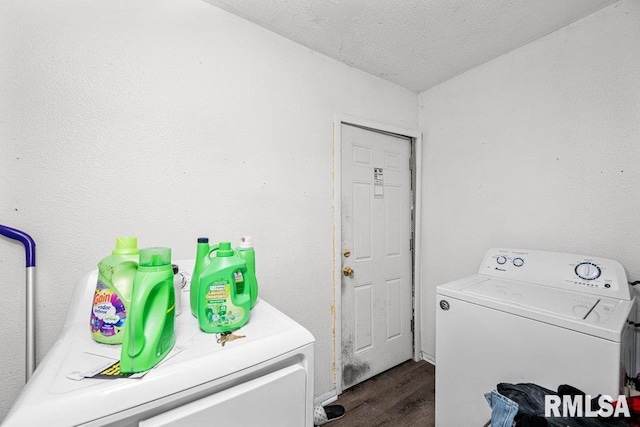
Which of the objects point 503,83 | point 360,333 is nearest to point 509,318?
point 360,333

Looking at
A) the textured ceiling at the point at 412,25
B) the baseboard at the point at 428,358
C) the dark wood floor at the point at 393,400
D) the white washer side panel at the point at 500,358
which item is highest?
the textured ceiling at the point at 412,25

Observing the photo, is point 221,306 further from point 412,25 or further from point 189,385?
point 412,25

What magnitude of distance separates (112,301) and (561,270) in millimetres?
2101

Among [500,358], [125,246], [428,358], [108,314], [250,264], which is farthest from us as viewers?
[428,358]

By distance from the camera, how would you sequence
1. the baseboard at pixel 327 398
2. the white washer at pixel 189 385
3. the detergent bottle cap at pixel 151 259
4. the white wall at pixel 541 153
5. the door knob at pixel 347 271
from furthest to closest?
the door knob at pixel 347 271 → the baseboard at pixel 327 398 → the white wall at pixel 541 153 → the detergent bottle cap at pixel 151 259 → the white washer at pixel 189 385

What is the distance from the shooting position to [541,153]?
1.73 meters

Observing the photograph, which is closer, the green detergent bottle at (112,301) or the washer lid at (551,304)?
the green detergent bottle at (112,301)

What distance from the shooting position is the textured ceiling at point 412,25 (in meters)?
1.45

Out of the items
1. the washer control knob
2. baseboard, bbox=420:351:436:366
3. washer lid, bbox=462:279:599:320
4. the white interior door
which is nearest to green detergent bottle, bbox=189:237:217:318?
the white interior door

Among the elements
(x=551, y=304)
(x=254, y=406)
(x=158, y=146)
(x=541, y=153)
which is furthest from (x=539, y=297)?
(x=158, y=146)

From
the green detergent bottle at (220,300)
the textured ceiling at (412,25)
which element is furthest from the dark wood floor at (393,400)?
the textured ceiling at (412,25)

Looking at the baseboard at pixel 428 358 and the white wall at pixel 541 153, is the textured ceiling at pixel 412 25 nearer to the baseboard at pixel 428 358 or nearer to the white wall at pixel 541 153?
the white wall at pixel 541 153

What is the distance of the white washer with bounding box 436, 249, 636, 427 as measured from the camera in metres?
1.00

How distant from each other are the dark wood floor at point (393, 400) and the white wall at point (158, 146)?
0.25 meters
